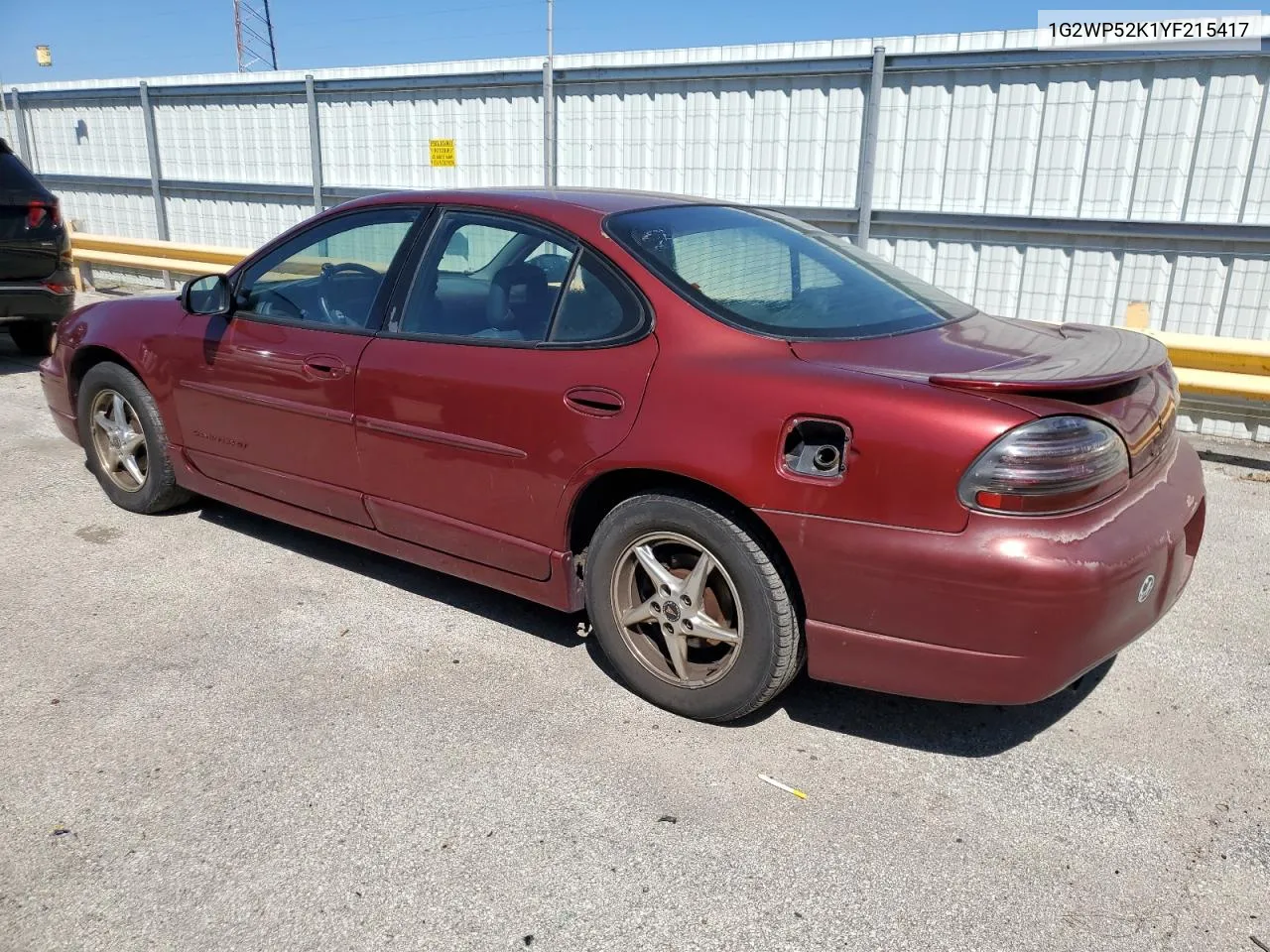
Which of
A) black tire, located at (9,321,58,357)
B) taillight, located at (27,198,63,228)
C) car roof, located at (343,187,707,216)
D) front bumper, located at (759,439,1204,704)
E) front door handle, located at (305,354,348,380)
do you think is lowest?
black tire, located at (9,321,58,357)

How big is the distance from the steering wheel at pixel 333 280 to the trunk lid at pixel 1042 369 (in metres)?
1.85

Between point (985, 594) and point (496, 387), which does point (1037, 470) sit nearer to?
point (985, 594)

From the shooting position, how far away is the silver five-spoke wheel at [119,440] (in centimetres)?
468

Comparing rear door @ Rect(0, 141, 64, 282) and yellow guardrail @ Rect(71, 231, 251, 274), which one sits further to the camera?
yellow guardrail @ Rect(71, 231, 251, 274)

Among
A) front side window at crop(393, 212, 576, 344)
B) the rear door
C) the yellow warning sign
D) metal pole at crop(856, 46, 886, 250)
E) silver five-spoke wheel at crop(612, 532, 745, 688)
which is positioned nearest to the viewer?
silver five-spoke wheel at crop(612, 532, 745, 688)

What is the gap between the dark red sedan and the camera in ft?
8.30

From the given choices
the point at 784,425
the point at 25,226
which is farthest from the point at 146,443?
the point at 25,226

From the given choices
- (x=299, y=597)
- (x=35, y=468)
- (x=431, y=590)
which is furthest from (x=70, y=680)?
(x=35, y=468)

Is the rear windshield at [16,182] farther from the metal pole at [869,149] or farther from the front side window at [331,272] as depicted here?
the metal pole at [869,149]

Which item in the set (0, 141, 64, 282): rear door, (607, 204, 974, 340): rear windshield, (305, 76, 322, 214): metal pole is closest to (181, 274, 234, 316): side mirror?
(607, 204, 974, 340): rear windshield

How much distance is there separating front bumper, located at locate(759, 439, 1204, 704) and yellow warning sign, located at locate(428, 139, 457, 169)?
29.9 feet

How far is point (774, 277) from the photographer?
11.0 ft

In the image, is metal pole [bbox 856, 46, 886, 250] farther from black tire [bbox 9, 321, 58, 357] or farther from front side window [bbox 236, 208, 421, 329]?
black tire [bbox 9, 321, 58, 357]

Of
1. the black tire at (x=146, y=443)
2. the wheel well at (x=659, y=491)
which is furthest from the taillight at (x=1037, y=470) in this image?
the black tire at (x=146, y=443)
